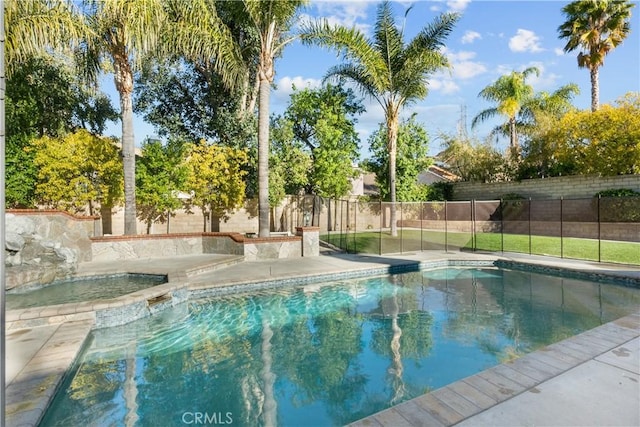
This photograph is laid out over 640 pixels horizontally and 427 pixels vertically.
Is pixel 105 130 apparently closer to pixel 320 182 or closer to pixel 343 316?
pixel 320 182

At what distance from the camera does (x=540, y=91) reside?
70.9 feet

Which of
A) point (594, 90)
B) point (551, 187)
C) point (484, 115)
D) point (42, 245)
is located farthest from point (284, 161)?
point (594, 90)

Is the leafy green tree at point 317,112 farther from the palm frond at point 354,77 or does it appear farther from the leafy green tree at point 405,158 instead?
the leafy green tree at point 405,158

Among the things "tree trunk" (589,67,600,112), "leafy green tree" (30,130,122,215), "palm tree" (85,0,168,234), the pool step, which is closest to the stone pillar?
the pool step

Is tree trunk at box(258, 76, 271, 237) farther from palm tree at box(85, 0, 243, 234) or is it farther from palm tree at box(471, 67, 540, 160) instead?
palm tree at box(471, 67, 540, 160)

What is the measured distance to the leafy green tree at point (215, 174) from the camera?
14.5 metres

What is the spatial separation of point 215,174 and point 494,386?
13.3 meters

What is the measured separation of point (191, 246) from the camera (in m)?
11.7

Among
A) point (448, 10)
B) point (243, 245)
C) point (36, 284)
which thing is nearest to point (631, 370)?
point (243, 245)

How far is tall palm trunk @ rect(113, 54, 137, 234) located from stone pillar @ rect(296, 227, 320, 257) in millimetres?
5418

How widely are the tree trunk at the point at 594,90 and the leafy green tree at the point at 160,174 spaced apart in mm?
20031

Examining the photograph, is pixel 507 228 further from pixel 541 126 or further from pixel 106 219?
pixel 106 219

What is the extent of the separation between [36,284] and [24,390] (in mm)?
5551

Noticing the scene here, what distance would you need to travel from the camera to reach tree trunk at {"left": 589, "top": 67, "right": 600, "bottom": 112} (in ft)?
56.2
